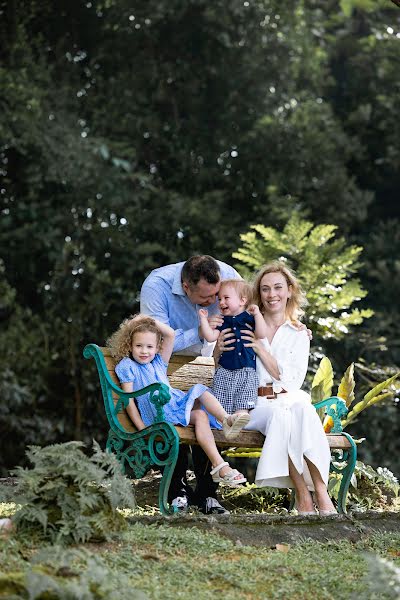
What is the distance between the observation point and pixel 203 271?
6.12 metres

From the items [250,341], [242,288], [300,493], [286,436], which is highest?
[242,288]

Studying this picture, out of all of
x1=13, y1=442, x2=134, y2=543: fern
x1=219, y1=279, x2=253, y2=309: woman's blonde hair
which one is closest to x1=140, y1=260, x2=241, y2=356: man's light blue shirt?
x1=219, y1=279, x2=253, y2=309: woman's blonde hair

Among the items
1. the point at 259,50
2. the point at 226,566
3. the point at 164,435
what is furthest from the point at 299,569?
the point at 259,50

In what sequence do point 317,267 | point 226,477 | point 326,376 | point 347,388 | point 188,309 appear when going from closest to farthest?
point 226,477, point 188,309, point 347,388, point 326,376, point 317,267

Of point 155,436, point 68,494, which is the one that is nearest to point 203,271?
point 155,436

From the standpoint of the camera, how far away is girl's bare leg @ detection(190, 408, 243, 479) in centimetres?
560

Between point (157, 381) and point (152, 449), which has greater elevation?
point (157, 381)

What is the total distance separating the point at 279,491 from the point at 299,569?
9.55 ft

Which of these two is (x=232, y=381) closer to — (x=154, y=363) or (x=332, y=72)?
(x=154, y=363)

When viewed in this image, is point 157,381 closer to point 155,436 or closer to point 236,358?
point 155,436

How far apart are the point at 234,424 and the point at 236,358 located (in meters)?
0.54

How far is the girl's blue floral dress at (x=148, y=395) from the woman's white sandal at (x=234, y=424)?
8.6 inches

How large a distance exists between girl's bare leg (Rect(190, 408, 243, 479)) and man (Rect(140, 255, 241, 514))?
12.5 inches

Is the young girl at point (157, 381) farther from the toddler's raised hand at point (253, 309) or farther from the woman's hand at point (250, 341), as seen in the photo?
the toddler's raised hand at point (253, 309)
